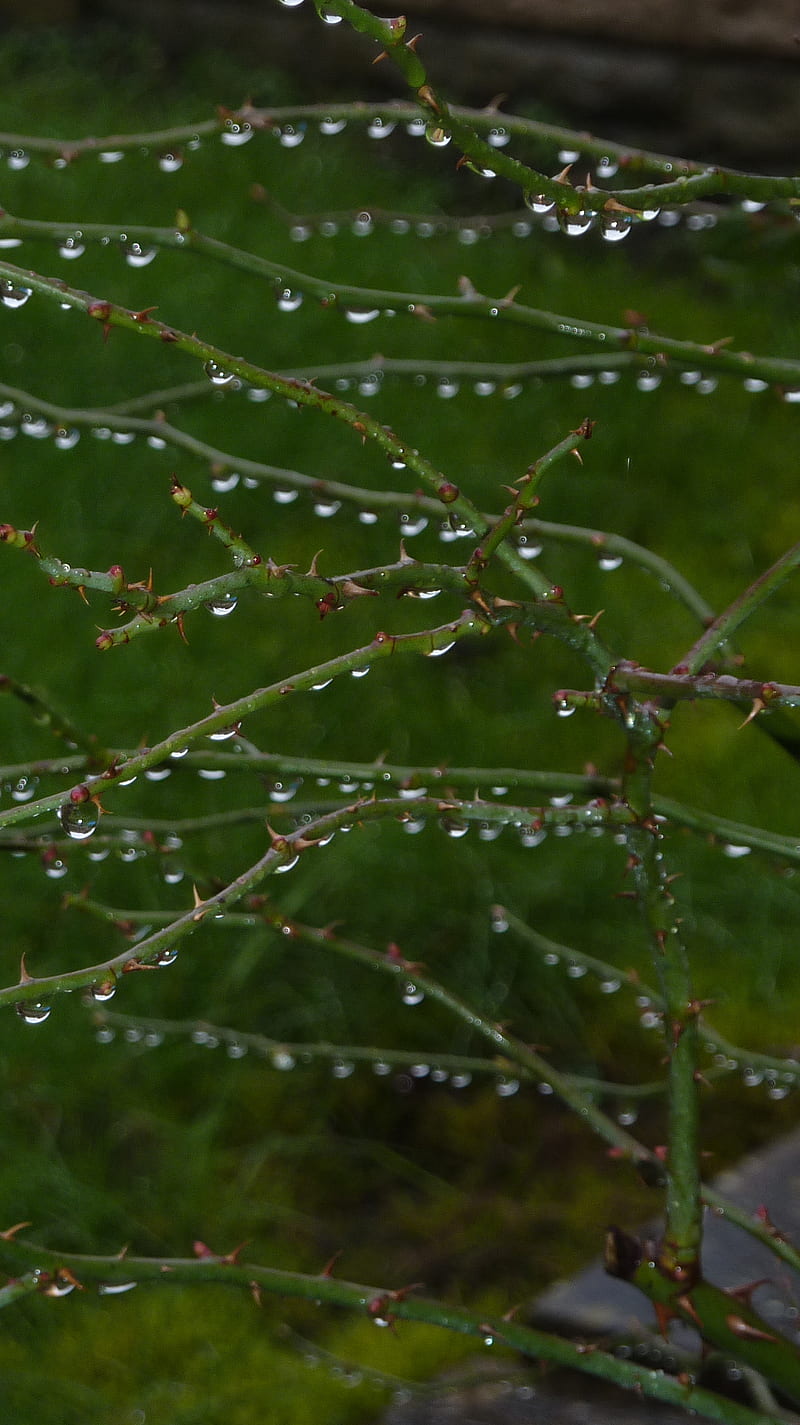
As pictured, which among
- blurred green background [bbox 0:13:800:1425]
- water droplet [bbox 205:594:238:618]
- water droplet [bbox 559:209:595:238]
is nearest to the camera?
water droplet [bbox 205:594:238:618]

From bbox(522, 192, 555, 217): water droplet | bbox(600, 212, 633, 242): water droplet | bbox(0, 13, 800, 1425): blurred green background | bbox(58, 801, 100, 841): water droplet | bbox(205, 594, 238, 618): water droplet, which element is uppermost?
bbox(522, 192, 555, 217): water droplet

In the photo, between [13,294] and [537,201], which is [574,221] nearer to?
[537,201]

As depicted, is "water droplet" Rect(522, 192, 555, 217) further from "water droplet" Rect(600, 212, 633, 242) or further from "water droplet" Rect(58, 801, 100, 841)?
"water droplet" Rect(58, 801, 100, 841)

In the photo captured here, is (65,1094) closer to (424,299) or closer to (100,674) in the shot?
(100,674)

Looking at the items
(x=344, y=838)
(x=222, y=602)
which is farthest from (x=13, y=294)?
(x=344, y=838)

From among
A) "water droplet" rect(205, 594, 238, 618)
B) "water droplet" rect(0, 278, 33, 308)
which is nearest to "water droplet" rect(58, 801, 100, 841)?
"water droplet" rect(205, 594, 238, 618)

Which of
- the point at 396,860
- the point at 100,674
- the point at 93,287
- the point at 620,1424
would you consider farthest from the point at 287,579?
the point at 93,287
